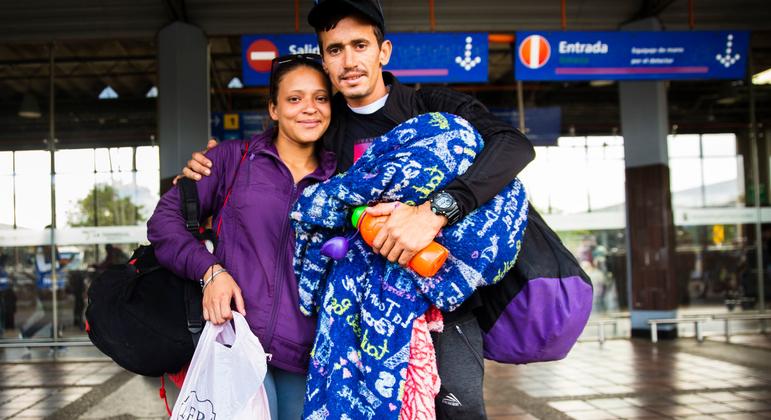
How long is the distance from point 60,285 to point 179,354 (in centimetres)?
765

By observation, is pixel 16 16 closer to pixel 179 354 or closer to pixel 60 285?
pixel 60 285

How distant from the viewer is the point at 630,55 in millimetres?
6742

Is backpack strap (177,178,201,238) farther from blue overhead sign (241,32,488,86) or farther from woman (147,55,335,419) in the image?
blue overhead sign (241,32,488,86)

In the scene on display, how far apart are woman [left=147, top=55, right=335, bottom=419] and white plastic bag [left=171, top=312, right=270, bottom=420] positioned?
0.07 metres

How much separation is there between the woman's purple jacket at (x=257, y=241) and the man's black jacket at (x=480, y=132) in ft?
0.50

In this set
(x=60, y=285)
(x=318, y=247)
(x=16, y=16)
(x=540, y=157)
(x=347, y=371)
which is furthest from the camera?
(x=540, y=157)

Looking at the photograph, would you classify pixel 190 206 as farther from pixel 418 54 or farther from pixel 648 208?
pixel 648 208

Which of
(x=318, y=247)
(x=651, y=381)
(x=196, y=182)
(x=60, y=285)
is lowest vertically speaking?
(x=651, y=381)

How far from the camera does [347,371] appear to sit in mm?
1561

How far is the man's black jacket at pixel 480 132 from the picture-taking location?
5.14 ft

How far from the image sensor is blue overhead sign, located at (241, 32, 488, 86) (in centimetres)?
655

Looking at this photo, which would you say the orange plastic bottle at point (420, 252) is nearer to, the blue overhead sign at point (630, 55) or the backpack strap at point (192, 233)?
the backpack strap at point (192, 233)

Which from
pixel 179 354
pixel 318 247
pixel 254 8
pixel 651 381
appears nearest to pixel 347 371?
pixel 318 247

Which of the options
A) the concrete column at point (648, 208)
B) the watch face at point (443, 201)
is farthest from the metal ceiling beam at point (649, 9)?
the watch face at point (443, 201)
